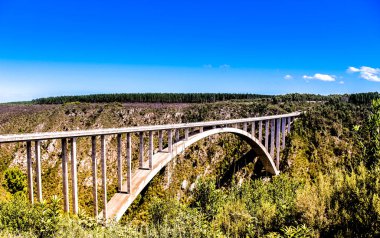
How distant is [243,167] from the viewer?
40.5m

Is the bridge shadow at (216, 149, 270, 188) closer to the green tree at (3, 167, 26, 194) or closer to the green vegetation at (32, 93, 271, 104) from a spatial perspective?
A: the green tree at (3, 167, 26, 194)

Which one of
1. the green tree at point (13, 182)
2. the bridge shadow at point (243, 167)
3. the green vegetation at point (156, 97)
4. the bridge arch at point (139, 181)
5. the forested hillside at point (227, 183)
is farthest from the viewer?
the green vegetation at point (156, 97)

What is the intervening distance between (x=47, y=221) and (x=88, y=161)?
114 ft

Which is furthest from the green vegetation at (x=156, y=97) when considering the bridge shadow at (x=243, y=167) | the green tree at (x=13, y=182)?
the green tree at (x=13, y=182)

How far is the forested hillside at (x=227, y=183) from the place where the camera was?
10.7 metres

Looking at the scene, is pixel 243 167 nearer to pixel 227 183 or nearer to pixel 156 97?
pixel 227 183

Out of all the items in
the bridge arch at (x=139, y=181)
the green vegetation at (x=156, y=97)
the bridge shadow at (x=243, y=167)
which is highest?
the green vegetation at (x=156, y=97)

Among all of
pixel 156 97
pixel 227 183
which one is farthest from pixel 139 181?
pixel 156 97

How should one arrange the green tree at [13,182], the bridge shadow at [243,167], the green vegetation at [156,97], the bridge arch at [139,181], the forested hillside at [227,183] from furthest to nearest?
the green vegetation at [156,97] → the bridge shadow at [243,167] → the green tree at [13,182] → the bridge arch at [139,181] → the forested hillside at [227,183]

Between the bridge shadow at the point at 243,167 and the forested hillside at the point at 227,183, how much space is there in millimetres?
144

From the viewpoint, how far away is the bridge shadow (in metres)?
39.4

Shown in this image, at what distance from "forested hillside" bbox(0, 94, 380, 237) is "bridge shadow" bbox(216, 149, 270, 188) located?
0.47 ft

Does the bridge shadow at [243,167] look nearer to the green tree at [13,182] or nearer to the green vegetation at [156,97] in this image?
the green tree at [13,182]

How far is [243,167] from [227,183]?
3164 mm
